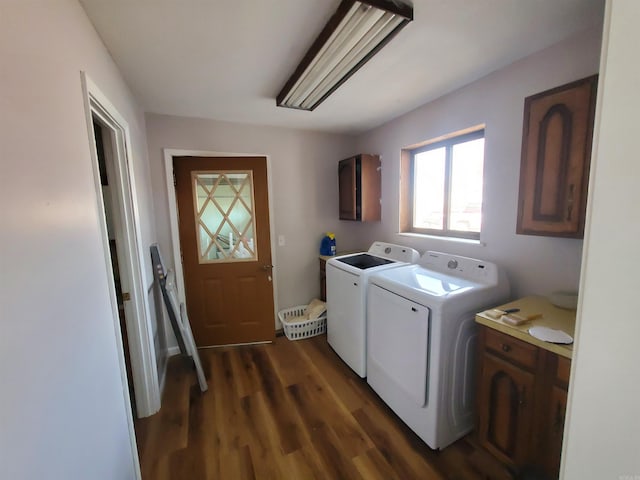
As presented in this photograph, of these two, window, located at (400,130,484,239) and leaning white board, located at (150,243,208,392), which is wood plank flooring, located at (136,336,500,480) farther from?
window, located at (400,130,484,239)

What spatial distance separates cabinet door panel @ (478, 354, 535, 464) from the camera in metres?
1.23

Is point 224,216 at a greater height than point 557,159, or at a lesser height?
lesser

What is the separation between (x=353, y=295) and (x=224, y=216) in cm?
152

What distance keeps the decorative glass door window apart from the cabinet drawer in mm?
2098

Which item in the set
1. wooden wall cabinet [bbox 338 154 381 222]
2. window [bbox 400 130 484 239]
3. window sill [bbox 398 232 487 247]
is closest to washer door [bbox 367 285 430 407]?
window sill [bbox 398 232 487 247]

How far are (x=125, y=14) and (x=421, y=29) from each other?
1.37 meters

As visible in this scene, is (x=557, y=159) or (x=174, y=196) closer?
(x=557, y=159)

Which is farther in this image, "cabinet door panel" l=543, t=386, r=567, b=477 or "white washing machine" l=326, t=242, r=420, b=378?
"white washing machine" l=326, t=242, r=420, b=378

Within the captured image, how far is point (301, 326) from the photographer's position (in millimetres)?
2781

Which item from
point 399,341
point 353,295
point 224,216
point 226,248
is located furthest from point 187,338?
point 399,341

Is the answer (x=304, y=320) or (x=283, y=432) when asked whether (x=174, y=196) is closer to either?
(x=304, y=320)

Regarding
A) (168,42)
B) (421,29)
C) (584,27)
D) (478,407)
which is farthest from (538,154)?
(168,42)

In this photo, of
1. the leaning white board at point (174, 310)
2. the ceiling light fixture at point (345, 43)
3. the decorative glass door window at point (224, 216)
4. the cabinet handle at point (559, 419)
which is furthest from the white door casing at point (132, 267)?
the cabinet handle at point (559, 419)

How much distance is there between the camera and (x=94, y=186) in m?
1.06
